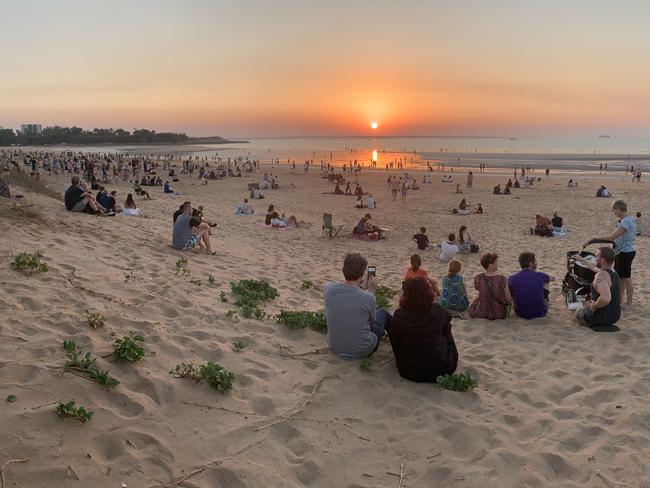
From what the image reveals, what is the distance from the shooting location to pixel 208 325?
5.34 metres

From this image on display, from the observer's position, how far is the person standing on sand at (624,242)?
718 centimetres

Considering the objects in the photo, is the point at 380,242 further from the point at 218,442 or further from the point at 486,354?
the point at 218,442

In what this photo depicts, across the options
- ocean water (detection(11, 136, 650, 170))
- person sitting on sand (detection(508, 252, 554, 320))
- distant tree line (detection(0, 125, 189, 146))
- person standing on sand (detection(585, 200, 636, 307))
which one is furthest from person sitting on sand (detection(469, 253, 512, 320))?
distant tree line (detection(0, 125, 189, 146))

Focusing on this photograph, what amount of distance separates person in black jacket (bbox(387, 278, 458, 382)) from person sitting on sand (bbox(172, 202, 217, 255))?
625cm

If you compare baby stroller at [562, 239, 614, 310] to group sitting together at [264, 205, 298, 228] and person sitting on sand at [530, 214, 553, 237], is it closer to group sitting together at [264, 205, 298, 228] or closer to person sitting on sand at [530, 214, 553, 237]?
person sitting on sand at [530, 214, 553, 237]

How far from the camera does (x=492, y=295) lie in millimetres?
6625

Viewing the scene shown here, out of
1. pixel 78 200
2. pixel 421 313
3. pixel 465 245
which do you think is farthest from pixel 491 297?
pixel 78 200

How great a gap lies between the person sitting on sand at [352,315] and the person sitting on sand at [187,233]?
18.4 ft

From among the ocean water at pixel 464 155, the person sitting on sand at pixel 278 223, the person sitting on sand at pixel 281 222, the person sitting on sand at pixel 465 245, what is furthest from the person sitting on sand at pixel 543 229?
the ocean water at pixel 464 155

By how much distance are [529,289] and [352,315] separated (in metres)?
3.26

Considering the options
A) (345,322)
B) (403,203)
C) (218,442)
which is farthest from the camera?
(403,203)

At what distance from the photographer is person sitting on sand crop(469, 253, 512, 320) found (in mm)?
6590

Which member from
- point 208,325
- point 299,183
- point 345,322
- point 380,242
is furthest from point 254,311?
point 299,183

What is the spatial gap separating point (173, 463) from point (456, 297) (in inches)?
195
